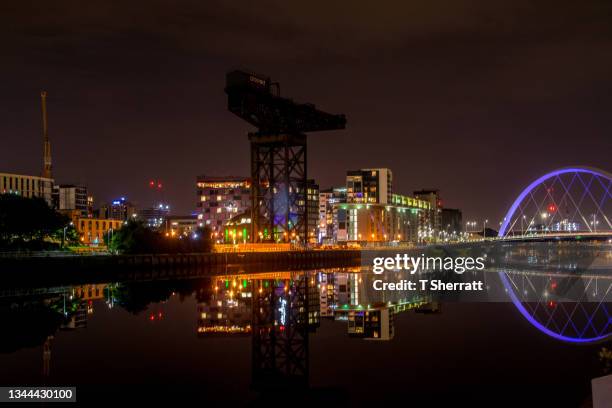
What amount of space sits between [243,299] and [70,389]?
66.3ft

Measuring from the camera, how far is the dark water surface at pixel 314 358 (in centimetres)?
1411

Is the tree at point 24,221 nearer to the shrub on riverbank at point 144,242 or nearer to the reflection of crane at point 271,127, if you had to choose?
the shrub on riverbank at point 144,242

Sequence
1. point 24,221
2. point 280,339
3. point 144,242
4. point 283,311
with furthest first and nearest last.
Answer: point 144,242
point 24,221
point 283,311
point 280,339

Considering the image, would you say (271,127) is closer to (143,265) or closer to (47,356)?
(143,265)

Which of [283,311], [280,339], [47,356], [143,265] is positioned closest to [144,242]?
[143,265]

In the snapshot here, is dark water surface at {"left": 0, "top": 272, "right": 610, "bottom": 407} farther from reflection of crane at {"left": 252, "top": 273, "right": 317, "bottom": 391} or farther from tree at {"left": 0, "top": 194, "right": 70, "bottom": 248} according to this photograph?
tree at {"left": 0, "top": 194, "right": 70, "bottom": 248}

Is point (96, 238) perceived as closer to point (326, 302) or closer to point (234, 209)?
point (234, 209)

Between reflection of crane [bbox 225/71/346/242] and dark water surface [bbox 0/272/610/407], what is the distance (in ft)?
95.1

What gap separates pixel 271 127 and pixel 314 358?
43.0 metres

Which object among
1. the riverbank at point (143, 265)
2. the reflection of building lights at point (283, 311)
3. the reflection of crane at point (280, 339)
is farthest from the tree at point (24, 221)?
the reflection of building lights at point (283, 311)

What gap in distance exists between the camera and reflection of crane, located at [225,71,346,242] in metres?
56.3

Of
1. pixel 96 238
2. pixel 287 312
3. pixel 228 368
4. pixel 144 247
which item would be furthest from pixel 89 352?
pixel 96 238

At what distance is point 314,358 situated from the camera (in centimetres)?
1831

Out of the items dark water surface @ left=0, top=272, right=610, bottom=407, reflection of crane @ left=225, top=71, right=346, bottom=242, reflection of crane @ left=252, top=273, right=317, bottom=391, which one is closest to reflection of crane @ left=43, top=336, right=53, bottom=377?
dark water surface @ left=0, top=272, right=610, bottom=407
